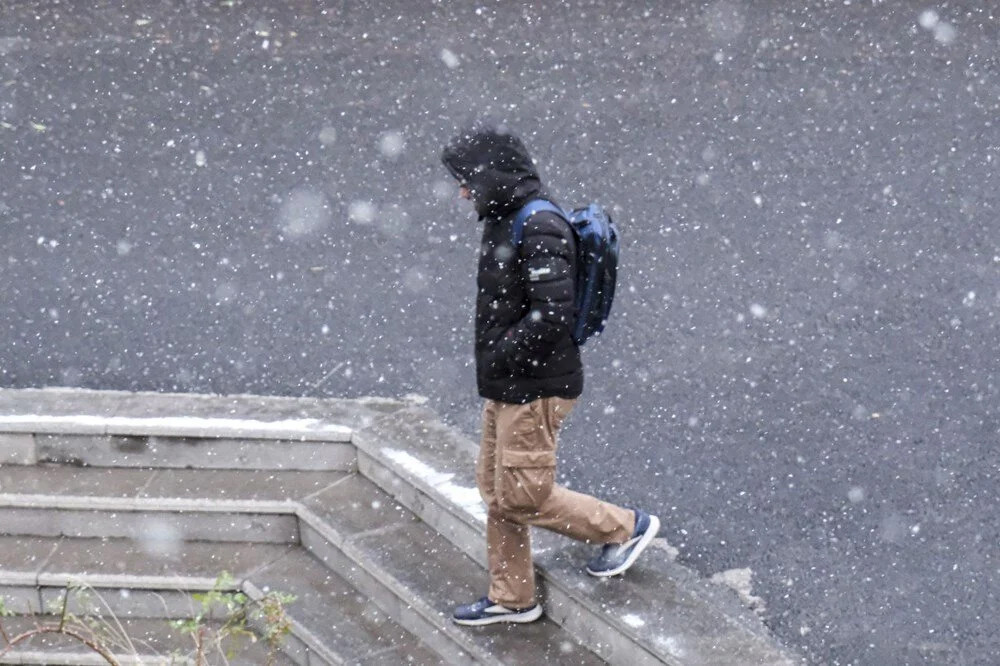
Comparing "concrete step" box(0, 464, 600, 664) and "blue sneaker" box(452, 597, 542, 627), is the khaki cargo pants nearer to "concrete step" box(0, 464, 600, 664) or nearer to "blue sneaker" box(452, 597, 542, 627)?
"blue sneaker" box(452, 597, 542, 627)

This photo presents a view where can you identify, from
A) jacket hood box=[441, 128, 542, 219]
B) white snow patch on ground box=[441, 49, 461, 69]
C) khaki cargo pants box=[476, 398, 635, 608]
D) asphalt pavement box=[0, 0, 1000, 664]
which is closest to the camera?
jacket hood box=[441, 128, 542, 219]

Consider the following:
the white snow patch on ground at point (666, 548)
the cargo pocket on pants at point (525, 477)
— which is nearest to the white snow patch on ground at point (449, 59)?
the white snow patch on ground at point (666, 548)

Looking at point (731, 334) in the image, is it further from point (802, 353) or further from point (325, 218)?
point (325, 218)

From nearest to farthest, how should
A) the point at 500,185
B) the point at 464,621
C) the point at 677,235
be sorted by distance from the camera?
the point at 500,185 < the point at 464,621 < the point at 677,235

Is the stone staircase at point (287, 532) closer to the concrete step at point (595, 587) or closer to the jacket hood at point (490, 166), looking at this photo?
the concrete step at point (595, 587)

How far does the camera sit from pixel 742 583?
4.97 meters

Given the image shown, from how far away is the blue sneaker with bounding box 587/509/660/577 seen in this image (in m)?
4.89

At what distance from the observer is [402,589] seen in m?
5.16

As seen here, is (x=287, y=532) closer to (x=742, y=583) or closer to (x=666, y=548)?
(x=666, y=548)

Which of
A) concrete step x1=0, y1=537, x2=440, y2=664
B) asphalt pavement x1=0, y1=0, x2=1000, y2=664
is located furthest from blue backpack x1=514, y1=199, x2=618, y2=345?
concrete step x1=0, y1=537, x2=440, y2=664

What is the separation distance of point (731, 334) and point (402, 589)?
6.99 feet

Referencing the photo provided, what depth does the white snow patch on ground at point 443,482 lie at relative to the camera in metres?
5.30

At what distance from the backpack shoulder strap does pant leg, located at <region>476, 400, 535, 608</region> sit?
0.60 m

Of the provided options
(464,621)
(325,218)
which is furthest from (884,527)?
(325,218)
